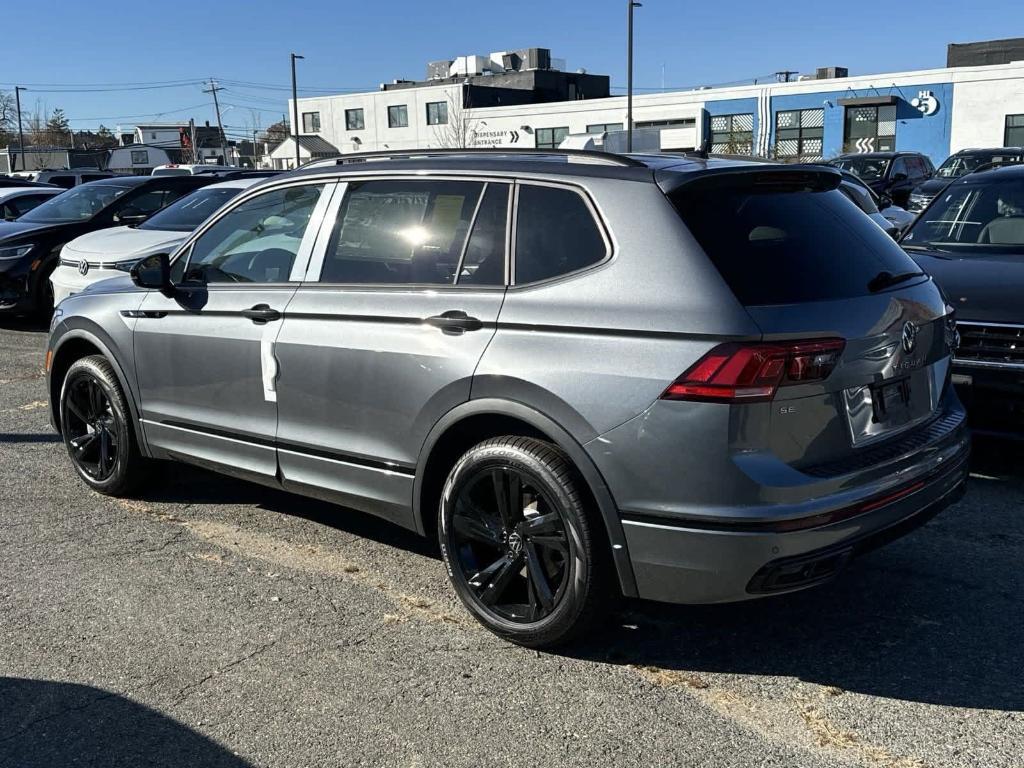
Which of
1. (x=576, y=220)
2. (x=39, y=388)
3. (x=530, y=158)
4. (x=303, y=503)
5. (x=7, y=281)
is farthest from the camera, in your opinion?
(x=7, y=281)

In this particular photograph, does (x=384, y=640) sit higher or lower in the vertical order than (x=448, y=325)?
lower

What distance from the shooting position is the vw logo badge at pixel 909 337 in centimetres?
367

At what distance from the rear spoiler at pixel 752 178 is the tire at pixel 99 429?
10.6 ft

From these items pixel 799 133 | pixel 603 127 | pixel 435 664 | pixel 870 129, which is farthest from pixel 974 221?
pixel 603 127

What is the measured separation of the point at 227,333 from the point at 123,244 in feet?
21.2

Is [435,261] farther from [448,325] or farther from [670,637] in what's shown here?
[670,637]

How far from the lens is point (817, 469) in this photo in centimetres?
335

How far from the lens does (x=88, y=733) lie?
10.9 ft

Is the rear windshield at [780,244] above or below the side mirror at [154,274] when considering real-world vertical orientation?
above

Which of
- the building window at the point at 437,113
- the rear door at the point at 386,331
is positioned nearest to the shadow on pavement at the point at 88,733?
the rear door at the point at 386,331

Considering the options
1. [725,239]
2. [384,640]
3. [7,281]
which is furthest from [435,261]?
[7,281]

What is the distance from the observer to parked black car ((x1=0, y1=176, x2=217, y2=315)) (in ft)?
39.4

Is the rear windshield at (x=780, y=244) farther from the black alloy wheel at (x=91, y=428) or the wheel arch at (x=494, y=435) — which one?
the black alloy wheel at (x=91, y=428)

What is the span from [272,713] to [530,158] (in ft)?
7.48
